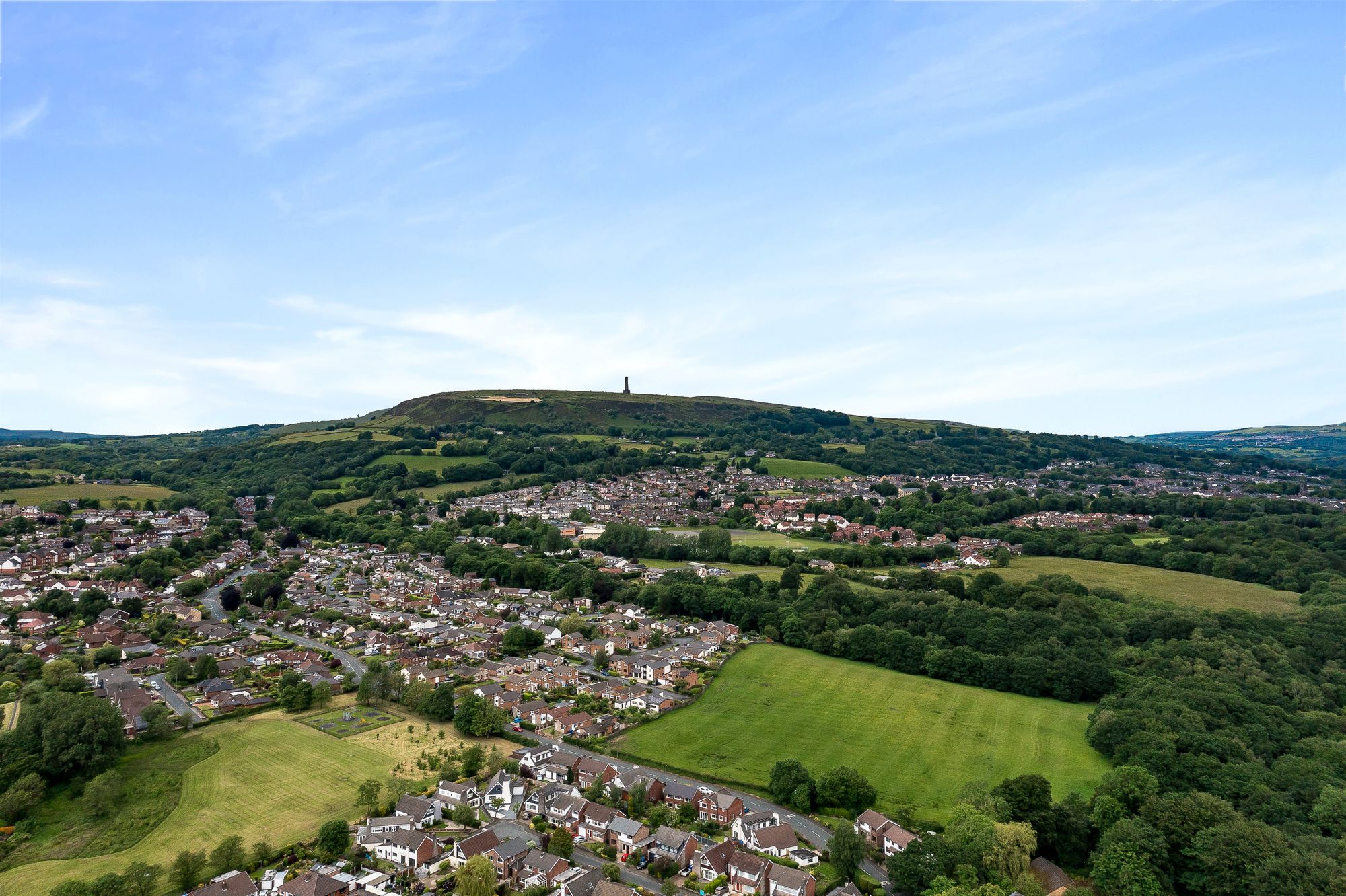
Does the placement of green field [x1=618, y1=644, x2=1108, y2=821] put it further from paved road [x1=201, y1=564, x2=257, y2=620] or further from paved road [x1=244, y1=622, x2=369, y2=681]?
paved road [x1=201, y1=564, x2=257, y2=620]

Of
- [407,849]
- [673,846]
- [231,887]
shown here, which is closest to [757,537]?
[673,846]

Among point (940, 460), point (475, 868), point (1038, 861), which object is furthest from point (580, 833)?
point (940, 460)

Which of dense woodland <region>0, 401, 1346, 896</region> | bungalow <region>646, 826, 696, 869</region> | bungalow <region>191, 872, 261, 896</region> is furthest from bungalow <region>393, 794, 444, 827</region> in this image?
dense woodland <region>0, 401, 1346, 896</region>

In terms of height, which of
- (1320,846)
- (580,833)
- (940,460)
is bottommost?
(580,833)

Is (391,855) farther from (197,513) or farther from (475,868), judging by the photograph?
(197,513)

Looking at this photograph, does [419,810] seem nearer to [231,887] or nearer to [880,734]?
[231,887]
